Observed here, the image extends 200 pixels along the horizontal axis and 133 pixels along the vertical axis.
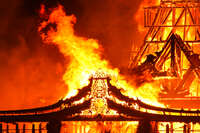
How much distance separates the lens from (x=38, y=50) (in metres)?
27.3

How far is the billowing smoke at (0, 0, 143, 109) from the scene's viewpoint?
88.4 feet

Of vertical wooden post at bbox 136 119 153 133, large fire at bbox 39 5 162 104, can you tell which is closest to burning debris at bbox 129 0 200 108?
large fire at bbox 39 5 162 104

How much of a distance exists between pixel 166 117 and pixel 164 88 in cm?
497

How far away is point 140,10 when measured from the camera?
2788 centimetres

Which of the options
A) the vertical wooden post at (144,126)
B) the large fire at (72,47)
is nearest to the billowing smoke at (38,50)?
the large fire at (72,47)

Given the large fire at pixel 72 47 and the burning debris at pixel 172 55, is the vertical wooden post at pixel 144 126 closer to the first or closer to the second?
the large fire at pixel 72 47

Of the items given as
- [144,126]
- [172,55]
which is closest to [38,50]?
[172,55]

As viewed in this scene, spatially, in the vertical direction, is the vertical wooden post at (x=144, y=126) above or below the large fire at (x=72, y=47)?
below

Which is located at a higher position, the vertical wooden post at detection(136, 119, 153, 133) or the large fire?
the large fire

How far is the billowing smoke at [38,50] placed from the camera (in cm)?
2695

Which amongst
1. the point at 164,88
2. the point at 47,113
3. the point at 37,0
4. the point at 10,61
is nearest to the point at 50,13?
the point at 37,0

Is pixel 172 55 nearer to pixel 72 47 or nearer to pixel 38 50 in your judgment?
pixel 72 47

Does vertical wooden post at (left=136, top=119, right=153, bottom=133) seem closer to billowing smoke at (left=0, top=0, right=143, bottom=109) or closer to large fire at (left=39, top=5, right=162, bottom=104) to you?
large fire at (left=39, top=5, right=162, bottom=104)

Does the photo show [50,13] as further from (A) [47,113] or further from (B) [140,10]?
(A) [47,113]
